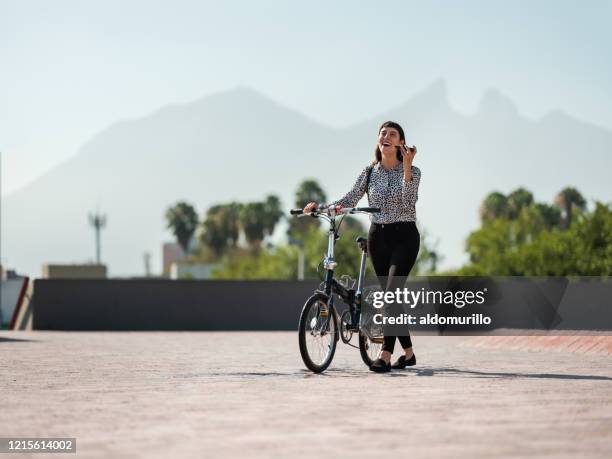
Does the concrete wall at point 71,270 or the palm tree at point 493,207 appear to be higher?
the palm tree at point 493,207

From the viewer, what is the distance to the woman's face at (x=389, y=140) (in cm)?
911

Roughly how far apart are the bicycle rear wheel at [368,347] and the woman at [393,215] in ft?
0.39

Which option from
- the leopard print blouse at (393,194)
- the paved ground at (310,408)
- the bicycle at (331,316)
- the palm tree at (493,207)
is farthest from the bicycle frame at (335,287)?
the palm tree at (493,207)

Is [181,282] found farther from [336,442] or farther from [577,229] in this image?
[577,229]

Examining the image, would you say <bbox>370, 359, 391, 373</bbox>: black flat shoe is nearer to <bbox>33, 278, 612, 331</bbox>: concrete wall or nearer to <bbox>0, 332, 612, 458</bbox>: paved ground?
<bbox>0, 332, 612, 458</bbox>: paved ground

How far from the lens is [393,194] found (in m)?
9.12

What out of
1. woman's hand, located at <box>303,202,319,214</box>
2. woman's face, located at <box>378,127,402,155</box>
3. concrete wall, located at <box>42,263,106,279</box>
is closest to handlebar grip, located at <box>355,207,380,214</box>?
woman's hand, located at <box>303,202,319,214</box>

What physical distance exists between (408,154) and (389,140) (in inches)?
8.0

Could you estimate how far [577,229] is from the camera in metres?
58.8

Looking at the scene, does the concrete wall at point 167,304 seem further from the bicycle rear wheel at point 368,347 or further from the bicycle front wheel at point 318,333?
the bicycle front wheel at point 318,333

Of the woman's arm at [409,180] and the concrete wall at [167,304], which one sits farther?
the concrete wall at [167,304]

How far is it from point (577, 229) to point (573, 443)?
55.4 meters

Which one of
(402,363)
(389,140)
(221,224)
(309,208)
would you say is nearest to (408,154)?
(389,140)

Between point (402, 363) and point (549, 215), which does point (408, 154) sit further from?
point (549, 215)
